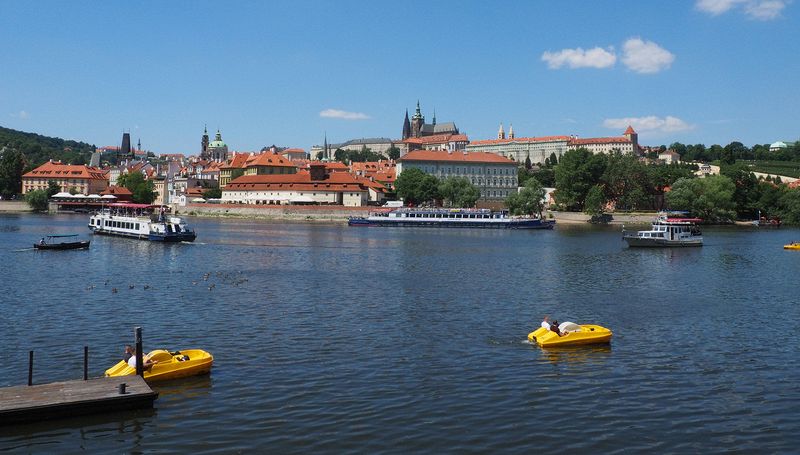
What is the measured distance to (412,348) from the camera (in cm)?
2695

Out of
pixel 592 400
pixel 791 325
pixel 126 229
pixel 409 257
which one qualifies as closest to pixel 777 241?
pixel 409 257

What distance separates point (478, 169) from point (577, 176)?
36.9 m

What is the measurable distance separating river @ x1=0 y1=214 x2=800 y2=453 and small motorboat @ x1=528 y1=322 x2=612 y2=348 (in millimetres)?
500

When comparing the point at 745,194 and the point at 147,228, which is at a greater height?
the point at 745,194

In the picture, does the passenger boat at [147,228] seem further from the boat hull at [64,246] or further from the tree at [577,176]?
the tree at [577,176]

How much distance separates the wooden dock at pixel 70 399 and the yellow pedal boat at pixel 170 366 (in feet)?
4.28

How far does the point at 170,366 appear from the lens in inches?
887

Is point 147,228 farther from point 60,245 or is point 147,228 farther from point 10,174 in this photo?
point 10,174

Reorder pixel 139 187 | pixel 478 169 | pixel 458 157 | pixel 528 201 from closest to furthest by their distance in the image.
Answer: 1. pixel 528 201
2. pixel 139 187
3. pixel 478 169
4. pixel 458 157

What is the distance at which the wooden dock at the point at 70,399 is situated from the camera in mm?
18203

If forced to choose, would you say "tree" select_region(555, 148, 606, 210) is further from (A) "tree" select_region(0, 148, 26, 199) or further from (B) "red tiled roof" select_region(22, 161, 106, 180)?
(A) "tree" select_region(0, 148, 26, 199)

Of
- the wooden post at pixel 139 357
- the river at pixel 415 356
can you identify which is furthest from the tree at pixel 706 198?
the wooden post at pixel 139 357

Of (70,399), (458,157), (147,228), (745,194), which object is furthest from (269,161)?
(70,399)

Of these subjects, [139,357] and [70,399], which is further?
[139,357]
